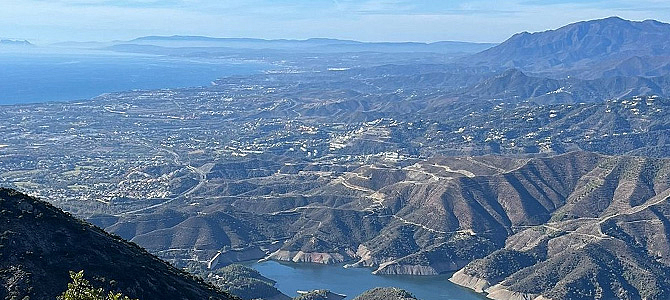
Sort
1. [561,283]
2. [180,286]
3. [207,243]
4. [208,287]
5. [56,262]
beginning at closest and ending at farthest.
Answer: [56,262], [180,286], [208,287], [561,283], [207,243]

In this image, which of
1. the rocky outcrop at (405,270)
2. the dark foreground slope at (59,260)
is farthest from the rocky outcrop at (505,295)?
the dark foreground slope at (59,260)

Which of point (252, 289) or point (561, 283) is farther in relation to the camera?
point (561, 283)

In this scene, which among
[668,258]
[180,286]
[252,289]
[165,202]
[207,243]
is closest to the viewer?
[180,286]

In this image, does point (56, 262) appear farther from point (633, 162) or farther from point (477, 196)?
point (633, 162)

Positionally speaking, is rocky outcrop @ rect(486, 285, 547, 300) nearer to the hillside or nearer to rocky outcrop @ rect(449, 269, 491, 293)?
rocky outcrop @ rect(449, 269, 491, 293)

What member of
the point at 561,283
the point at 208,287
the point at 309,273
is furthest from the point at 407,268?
the point at 208,287

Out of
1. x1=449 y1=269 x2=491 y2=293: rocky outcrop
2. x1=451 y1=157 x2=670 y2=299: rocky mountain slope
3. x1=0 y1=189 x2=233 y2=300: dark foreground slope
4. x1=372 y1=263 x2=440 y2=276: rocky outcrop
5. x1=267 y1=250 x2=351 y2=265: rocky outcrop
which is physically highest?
x1=0 y1=189 x2=233 y2=300: dark foreground slope

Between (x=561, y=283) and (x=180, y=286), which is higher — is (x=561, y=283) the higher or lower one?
the lower one

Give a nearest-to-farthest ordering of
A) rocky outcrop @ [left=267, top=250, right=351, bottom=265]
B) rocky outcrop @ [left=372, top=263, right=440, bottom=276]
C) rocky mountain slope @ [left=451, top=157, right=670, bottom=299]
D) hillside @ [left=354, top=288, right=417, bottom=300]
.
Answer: hillside @ [left=354, top=288, right=417, bottom=300]
rocky mountain slope @ [left=451, top=157, right=670, bottom=299]
rocky outcrop @ [left=372, top=263, right=440, bottom=276]
rocky outcrop @ [left=267, top=250, right=351, bottom=265]

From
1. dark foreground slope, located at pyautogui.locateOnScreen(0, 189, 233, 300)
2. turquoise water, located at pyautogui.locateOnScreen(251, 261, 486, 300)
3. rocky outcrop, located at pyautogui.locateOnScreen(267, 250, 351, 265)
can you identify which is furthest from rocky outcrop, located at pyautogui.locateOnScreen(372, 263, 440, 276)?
dark foreground slope, located at pyautogui.locateOnScreen(0, 189, 233, 300)
